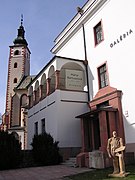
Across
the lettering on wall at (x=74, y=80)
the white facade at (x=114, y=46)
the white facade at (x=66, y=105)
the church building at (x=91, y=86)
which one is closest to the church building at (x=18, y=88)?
the church building at (x=91, y=86)

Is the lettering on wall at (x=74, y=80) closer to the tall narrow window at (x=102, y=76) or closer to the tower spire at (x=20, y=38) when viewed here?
the tall narrow window at (x=102, y=76)

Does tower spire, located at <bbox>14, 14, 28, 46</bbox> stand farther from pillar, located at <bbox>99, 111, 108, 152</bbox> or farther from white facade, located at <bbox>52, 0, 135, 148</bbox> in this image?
pillar, located at <bbox>99, 111, 108, 152</bbox>

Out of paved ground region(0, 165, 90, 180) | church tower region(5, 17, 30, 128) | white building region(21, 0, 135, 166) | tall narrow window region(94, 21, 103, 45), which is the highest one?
church tower region(5, 17, 30, 128)

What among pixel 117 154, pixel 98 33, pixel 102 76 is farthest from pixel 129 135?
pixel 98 33

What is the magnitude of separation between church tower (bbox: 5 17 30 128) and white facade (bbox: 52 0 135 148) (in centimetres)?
2785

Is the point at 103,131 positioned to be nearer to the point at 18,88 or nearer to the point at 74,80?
the point at 74,80

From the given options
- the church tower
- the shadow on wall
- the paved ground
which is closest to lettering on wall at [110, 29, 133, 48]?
the shadow on wall

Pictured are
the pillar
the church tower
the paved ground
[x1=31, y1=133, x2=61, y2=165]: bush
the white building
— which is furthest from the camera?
the church tower

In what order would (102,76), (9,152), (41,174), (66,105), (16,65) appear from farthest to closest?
(16,65)
(66,105)
(102,76)
(9,152)
(41,174)

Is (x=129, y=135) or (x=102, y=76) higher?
(x=102, y=76)

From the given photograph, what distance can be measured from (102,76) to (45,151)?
6.77 m

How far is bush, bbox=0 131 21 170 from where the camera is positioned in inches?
559

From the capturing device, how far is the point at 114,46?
15.4 metres

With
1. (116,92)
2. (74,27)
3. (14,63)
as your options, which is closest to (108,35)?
(116,92)
